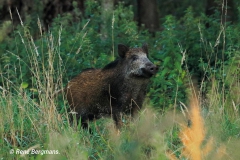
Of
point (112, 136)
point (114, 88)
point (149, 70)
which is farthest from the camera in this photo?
point (114, 88)

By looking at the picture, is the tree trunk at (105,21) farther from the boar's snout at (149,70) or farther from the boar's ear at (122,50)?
the boar's snout at (149,70)

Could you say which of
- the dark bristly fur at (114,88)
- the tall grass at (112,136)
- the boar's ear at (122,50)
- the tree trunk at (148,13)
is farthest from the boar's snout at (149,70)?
the tree trunk at (148,13)

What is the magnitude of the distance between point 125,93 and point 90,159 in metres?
2.30

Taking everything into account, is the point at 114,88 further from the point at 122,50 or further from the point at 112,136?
the point at 112,136

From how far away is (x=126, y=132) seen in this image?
6.52 meters

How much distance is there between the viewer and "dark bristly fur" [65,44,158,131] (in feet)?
27.7

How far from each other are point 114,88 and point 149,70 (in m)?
0.58

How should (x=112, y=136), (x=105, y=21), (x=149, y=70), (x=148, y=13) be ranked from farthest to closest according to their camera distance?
(x=148, y=13) < (x=105, y=21) < (x=149, y=70) < (x=112, y=136)

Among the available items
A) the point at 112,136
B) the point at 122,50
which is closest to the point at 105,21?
the point at 122,50

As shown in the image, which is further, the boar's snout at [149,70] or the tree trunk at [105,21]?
the tree trunk at [105,21]

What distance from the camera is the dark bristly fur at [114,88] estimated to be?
8.43 meters

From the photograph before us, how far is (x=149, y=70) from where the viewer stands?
27.0 feet

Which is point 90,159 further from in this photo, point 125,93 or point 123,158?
point 125,93

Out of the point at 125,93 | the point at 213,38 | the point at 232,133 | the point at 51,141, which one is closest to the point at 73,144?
the point at 51,141
